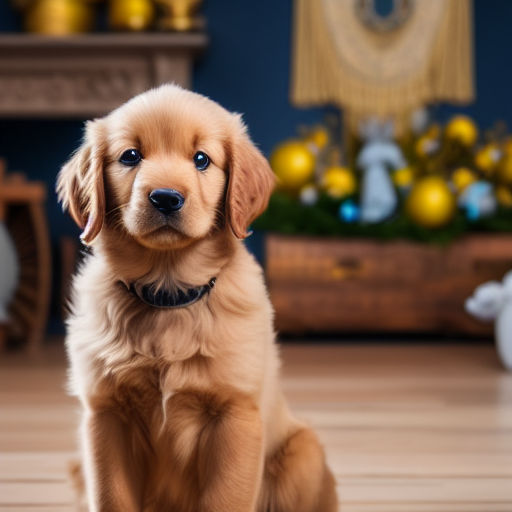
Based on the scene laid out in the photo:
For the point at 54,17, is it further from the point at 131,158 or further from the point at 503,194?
the point at 131,158

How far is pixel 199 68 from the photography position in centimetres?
358

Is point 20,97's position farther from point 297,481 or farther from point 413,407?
point 297,481

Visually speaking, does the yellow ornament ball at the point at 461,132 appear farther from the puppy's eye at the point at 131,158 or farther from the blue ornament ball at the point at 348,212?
the puppy's eye at the point at 131,158

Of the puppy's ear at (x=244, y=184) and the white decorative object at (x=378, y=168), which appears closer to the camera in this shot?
the puppy's ear at (x=244, y=184)

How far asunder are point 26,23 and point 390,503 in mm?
2638

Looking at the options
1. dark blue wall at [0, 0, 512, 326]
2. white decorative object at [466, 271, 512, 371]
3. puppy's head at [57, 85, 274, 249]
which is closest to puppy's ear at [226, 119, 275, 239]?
puppy's head at [57, 85, 274, 249]

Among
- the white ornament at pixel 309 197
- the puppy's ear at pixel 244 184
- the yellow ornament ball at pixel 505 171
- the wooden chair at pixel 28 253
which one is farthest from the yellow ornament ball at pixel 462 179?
the puppy's ear at pixel 244 184

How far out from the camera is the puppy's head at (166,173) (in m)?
0.94

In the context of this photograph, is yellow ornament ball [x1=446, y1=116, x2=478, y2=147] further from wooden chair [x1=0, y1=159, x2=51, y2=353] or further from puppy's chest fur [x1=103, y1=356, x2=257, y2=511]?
puppy's chest fur [x1=103, y1=356, x2=257, y2=511]

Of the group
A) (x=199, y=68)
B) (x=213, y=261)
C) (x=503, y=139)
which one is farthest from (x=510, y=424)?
(x=199, y=68)

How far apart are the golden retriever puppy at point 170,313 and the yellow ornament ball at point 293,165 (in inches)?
81.6

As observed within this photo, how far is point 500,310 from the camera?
102 inches

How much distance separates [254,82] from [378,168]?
0.82 m

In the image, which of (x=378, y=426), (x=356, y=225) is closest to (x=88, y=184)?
(x=378, y=426)
